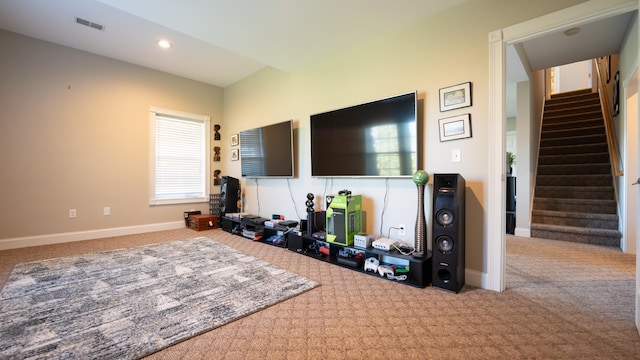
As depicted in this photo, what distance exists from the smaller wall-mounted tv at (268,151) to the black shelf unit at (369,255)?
3.20ft

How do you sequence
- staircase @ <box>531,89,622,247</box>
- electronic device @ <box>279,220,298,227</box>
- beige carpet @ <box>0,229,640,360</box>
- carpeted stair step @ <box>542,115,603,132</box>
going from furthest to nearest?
carpeted stair step @ <box>542,115,603,132</box> → staircase @ <box>531,89,622,247</box> → electronic device @ <box>279,220,298,227</box> → beige carpet @ <box>0,229,640,360</box>

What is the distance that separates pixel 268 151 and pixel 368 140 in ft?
5.89

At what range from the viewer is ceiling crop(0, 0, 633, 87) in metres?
2.47

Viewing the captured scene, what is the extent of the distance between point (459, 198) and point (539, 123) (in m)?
5.06

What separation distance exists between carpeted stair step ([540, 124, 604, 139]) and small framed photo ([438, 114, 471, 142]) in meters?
4.70

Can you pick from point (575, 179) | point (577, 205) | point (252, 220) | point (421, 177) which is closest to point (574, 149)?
point (575, 179)

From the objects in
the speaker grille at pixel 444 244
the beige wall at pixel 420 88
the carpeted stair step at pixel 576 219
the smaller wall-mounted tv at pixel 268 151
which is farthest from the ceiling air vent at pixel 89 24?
the carpeted stair step at pixel 576 219

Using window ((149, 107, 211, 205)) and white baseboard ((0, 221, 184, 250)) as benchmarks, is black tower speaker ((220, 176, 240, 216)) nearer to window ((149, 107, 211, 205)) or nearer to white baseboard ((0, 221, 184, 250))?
window ((149, 107, 211, 205))

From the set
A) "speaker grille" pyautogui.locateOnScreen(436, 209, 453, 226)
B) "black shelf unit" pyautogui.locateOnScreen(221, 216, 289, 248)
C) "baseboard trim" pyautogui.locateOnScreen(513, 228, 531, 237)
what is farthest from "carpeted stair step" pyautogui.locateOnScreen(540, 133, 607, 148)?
"black shelf unit" pyautogui.locateOnScreen(221, 216, 289, 248)

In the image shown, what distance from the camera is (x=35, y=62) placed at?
3590mm

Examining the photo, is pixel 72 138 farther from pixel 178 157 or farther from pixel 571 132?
pixel 571 132

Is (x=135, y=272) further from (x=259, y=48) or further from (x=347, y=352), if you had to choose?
(x=259, y=48)

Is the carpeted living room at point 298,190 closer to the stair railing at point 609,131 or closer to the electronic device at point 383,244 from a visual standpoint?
the electronic device at point 383,244

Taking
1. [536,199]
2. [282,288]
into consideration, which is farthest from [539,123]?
[282,288]
